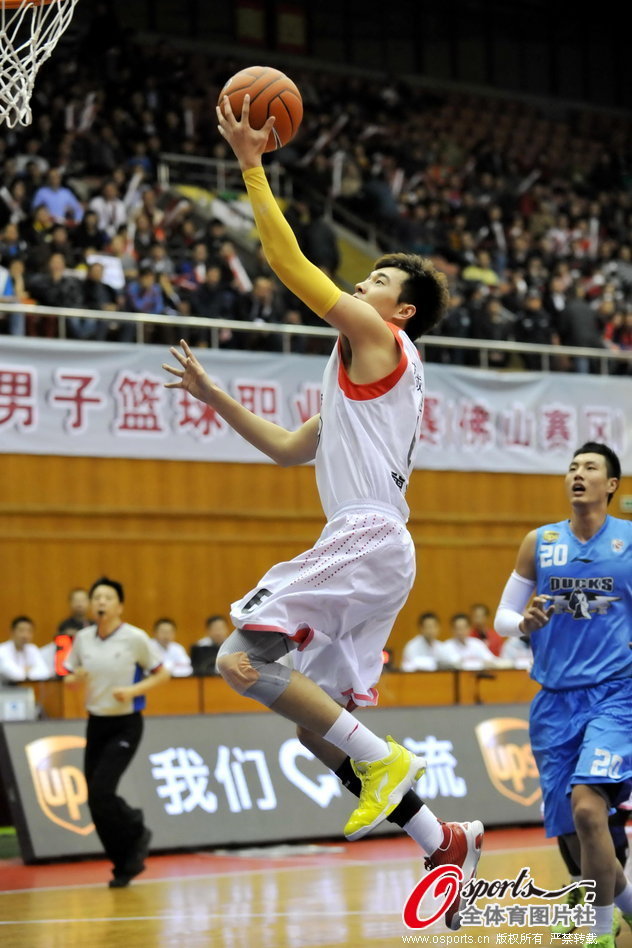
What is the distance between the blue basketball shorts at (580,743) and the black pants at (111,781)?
3794 millimetres

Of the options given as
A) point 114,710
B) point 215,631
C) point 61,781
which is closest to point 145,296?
point 215,631

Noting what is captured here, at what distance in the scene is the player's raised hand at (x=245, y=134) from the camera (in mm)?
5441

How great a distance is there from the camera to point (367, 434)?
555 cm

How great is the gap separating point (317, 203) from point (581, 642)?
1454 cm

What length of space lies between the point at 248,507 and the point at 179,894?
7.77 m

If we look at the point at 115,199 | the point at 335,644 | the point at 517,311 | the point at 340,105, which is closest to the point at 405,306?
the point at 335,644

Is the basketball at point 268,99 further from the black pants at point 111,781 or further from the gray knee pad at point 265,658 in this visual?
the black pants at point 111,781

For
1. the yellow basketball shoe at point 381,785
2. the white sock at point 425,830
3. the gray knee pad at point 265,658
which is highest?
the gray knee pad at point 265,658

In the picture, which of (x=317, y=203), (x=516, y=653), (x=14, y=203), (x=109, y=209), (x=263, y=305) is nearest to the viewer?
(x=516, y=653)

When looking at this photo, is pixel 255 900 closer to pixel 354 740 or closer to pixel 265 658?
pixel 354 740

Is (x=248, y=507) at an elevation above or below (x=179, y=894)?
above

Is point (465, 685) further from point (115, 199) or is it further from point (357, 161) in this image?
point (357, 161)

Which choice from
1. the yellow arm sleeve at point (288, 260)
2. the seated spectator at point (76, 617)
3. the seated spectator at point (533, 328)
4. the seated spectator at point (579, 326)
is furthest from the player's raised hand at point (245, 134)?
the seated spectator at point (579, 326)

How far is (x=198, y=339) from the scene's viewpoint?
51.1 feet
